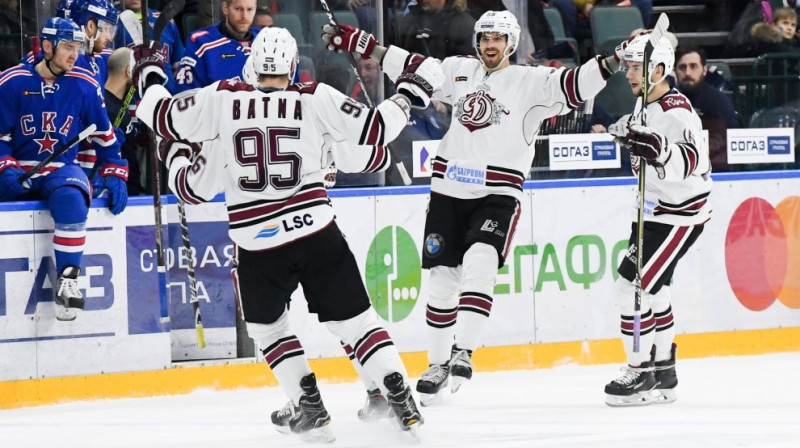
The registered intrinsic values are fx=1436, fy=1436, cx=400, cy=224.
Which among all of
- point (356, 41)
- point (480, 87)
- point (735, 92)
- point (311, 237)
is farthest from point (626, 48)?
point (735, 92)

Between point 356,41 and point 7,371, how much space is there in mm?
1873

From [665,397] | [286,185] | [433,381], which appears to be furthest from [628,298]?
[286,185]

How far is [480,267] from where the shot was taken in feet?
17.3

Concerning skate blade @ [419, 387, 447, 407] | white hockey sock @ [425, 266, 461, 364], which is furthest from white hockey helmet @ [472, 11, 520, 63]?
skate blade @ [419, 387, 447, 407]

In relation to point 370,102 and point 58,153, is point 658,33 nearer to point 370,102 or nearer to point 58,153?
point 370,102

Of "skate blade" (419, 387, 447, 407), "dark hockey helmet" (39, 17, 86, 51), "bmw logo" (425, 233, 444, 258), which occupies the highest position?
"dark hockey helmet" (39, 17, 86, 51)

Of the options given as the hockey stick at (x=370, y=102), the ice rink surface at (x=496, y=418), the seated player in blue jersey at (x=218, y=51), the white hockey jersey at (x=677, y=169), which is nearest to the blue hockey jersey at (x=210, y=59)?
the seated player in blue jersey at (x=218, y=51)

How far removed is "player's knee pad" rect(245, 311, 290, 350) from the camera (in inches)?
179

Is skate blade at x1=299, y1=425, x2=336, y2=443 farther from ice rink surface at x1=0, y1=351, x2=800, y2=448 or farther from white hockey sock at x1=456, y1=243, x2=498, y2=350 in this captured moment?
white hockey sock at x1=456, y1=243, x2=498, y2=350

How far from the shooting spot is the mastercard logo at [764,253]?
691 centimetres

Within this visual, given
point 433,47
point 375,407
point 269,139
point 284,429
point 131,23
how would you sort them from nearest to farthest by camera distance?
1. point 269,139
2. point 284,429
3. point 375,407
4. point 131,23
5. point 433,47

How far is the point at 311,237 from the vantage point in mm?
4449

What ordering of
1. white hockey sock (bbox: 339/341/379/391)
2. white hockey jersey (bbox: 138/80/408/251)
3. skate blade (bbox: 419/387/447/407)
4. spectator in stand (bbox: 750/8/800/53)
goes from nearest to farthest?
white hockey jersey (bbox: 138/80/408/251) → white hockey sock (bbox: 339/341/379/391) → skate blade (bbox: 419/387/447/407) → spectator in stand (bbox: 750/8/800/53)

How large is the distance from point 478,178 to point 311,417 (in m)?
1.25
